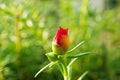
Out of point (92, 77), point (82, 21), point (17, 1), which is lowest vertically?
point (92, 77)

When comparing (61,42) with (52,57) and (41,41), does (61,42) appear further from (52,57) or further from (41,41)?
(41,41)

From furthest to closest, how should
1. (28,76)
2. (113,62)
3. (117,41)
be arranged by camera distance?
(117,41), (113,62), (28,76)

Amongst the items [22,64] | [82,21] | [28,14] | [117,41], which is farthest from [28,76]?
[117,41]

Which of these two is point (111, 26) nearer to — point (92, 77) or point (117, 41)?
point (117, 41)

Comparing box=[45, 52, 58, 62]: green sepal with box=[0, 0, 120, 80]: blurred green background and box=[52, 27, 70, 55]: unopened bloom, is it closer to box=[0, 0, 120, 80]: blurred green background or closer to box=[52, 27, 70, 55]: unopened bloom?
box=[52, 27, 70, 55]: unopened bloom

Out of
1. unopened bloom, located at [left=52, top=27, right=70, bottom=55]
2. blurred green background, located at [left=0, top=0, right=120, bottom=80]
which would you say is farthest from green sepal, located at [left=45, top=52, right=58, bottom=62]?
blurred green background, located at [left=0, top=0, right=120, bottom=80]

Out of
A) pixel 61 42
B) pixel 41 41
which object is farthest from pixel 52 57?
pixel 41 41

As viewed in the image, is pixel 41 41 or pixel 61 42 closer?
pixel 61 42
